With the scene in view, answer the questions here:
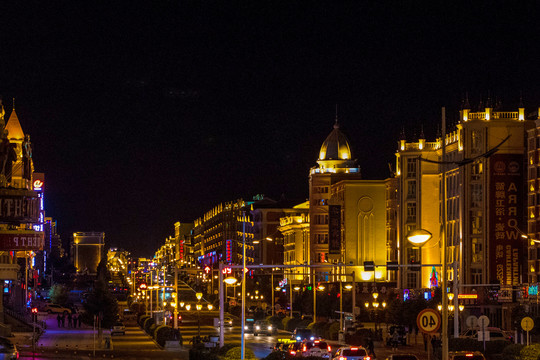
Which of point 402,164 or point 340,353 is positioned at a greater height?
point 402,164

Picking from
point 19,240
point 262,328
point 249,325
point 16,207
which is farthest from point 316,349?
point 249,325

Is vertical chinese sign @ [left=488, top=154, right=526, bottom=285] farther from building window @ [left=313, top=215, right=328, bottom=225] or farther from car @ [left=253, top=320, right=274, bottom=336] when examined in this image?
building window @ [left=313, top=215, right=328, bottom=225]

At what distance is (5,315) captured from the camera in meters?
85.5

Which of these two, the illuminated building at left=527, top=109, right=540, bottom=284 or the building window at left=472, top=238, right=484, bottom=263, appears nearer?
the illuminated building at left=527, top=109, right=540, bottom=284

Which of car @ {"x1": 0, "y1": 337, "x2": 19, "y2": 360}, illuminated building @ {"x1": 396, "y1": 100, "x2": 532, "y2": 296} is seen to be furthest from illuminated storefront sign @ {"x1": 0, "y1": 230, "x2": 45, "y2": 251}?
illuminated building @ {"x1": 396, "y1": 100, "x2": 532, "y2": 296}

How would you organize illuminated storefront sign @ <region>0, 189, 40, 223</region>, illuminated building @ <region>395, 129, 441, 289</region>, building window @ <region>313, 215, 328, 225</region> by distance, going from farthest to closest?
building window @ <region>313, 215, 328, 225</region> < illuminated building @ <region>395, 129, 441, 289</region> < illuminated storefront sign @ <region>0, 189, 40, 223</region>

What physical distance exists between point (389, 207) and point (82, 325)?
144 feet

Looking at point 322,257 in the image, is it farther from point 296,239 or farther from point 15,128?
point 15,128

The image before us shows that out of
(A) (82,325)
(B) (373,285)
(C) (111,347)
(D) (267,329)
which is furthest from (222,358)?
(B) (373,285)

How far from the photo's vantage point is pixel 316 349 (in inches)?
1954

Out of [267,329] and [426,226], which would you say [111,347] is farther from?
[426,226]

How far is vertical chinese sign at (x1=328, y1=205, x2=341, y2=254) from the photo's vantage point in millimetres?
136250

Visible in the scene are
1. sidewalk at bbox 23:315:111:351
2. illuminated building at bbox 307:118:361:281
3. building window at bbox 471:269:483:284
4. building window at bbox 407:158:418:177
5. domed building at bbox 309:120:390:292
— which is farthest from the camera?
illuminated building at bbox 307:118:361:281

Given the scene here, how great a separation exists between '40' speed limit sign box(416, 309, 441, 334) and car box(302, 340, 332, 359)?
20892mm
